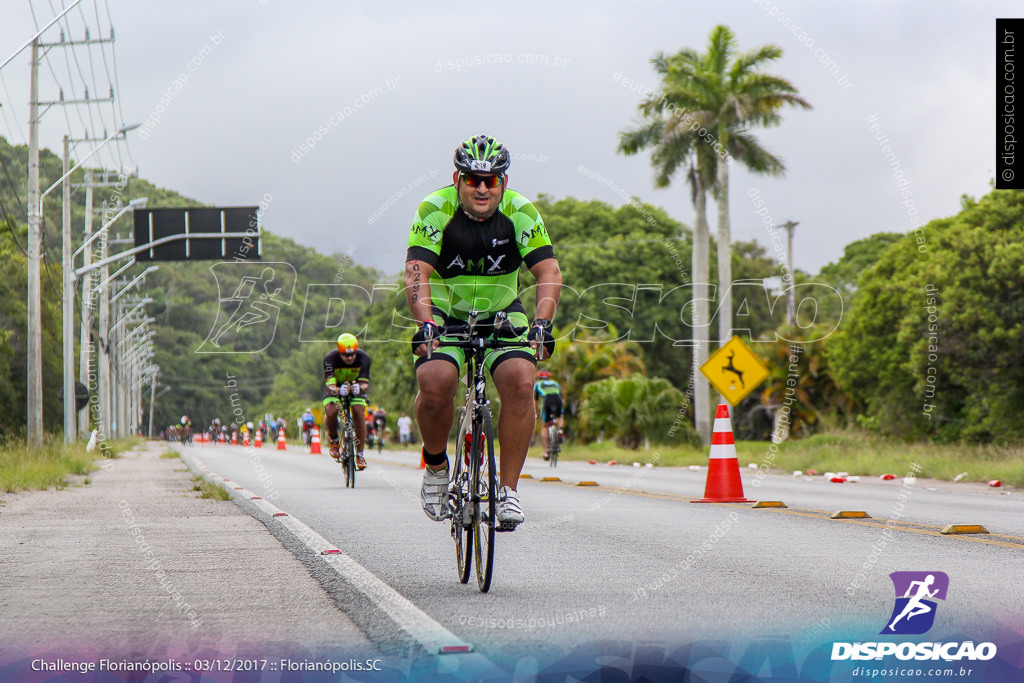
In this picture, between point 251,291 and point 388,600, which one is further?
point 251,291

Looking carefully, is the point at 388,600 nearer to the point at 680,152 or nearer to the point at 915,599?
the point at 915,599

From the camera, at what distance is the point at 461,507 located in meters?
6.47

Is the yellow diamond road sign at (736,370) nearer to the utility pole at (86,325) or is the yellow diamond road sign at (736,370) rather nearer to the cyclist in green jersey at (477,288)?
the cyclist in green jersey at (477,288)

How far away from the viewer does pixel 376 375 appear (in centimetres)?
6806

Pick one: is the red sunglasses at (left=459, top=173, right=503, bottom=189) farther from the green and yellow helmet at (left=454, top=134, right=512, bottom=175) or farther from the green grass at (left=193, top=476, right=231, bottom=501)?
the green grass at (left=193, top=476, right=231, bottom=501)

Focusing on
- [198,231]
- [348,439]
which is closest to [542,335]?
[348,439]

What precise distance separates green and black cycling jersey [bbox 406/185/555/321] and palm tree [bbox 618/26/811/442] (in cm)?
2903

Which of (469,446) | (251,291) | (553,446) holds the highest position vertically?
(251,291)

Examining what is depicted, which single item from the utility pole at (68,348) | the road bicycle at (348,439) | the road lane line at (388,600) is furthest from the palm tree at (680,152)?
the road lane line at (388,600)

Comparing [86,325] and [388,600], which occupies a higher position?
[86,325]

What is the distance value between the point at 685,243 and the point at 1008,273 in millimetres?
25782

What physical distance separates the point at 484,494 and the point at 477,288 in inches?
47.3

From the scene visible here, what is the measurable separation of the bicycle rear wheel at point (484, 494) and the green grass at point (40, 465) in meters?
11.4

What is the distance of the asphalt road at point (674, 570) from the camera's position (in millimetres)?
5066
